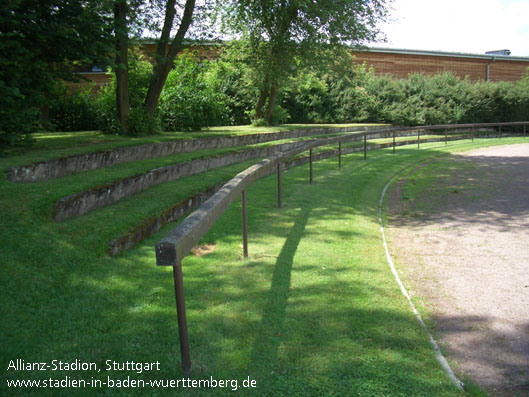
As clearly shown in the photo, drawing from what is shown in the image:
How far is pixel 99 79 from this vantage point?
89.7 ft

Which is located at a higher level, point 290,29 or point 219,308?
point 290,29

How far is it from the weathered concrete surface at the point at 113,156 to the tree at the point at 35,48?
3.79 ft

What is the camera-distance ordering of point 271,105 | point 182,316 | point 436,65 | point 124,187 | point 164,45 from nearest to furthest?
point 182,316 < point 124,187 < point 164,45 < point 271,105 < point 436,65

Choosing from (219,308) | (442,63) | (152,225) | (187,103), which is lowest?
(219,308)

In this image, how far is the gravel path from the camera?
10.6 ft

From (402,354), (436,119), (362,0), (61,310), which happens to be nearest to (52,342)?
(61,310)

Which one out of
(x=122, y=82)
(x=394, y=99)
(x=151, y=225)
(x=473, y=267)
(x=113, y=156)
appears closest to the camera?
(x=473, y=267)

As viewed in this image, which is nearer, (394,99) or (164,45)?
(164,45)

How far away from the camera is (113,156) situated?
938 cm

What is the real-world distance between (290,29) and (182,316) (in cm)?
1941

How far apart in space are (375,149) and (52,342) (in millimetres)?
19503

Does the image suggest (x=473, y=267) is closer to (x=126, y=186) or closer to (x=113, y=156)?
(x=126, y=186)

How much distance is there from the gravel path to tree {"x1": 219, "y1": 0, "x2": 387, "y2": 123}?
10149mm

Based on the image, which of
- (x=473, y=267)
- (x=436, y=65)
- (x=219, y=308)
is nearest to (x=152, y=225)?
(x=219, y=308)
